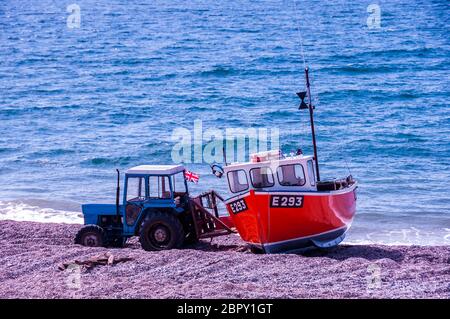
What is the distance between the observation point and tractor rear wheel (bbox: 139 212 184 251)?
16484mm

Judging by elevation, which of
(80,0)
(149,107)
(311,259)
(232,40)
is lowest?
(311,259)

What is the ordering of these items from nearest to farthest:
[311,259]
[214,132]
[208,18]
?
[311,259]
[214,132]
[208,18]

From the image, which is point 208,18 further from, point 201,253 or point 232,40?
point 201,253

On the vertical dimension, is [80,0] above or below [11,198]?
above

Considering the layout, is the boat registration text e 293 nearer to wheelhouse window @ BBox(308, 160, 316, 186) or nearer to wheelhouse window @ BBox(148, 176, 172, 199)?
wheelhouse window @ BBox(308, 160, 316, 186)

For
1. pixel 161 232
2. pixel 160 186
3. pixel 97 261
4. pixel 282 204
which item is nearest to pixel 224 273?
pixel 282 204

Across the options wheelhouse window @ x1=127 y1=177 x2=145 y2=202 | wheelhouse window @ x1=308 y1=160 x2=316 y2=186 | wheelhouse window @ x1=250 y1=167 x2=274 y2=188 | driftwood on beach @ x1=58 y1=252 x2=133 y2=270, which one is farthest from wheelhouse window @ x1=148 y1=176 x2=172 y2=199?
wheelhouse window @ x1=308 y1=160 x2=316 y2=186

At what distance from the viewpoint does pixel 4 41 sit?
65250mm

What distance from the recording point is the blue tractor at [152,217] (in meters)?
16.6

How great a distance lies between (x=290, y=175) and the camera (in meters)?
16.1

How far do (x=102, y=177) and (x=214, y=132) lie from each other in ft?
30.1

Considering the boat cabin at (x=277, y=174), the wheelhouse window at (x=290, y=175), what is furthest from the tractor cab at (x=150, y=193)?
the wheelhouse window at (x=290, y=175)

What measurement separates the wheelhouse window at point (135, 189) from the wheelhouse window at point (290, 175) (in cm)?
305
